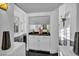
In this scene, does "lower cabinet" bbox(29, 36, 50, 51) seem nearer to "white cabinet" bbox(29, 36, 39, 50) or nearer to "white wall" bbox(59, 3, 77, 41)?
"white cabinet" bbox(29, 36, 39, 50)

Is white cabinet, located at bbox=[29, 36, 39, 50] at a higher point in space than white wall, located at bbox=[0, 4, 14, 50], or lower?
lower

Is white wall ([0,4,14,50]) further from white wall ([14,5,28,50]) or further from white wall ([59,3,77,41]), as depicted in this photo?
white wall ([59,3,77,41])

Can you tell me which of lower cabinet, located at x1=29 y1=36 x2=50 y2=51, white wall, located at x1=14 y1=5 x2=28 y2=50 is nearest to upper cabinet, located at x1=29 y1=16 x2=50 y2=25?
white wall, located at x1=14 y1=5 x2=28 y2=50

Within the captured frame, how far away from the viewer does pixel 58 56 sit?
0.99 m

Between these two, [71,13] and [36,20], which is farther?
[36,20]

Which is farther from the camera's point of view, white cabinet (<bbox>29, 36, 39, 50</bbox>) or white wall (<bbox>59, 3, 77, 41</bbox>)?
white cabinet (<bbox>29, 36, 39, 50</bbox>)

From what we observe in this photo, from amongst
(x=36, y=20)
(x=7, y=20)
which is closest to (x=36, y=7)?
(x=36, y=20)

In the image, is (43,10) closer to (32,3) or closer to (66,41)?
(32,3)

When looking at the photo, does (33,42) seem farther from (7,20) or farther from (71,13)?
(71,13)

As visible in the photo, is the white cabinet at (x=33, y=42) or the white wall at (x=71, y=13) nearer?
the white wall at (x=71, y=13)

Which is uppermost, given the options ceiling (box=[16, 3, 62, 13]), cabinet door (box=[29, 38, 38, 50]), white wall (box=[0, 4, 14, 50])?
ceiling (box=[16, 3, 62, 13])

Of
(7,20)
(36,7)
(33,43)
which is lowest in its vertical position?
(33,43)

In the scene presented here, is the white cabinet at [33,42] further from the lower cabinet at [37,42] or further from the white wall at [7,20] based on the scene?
the white wall at [7,20]

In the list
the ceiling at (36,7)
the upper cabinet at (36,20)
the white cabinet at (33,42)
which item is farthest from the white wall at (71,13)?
the white cabinet at (33,42)
